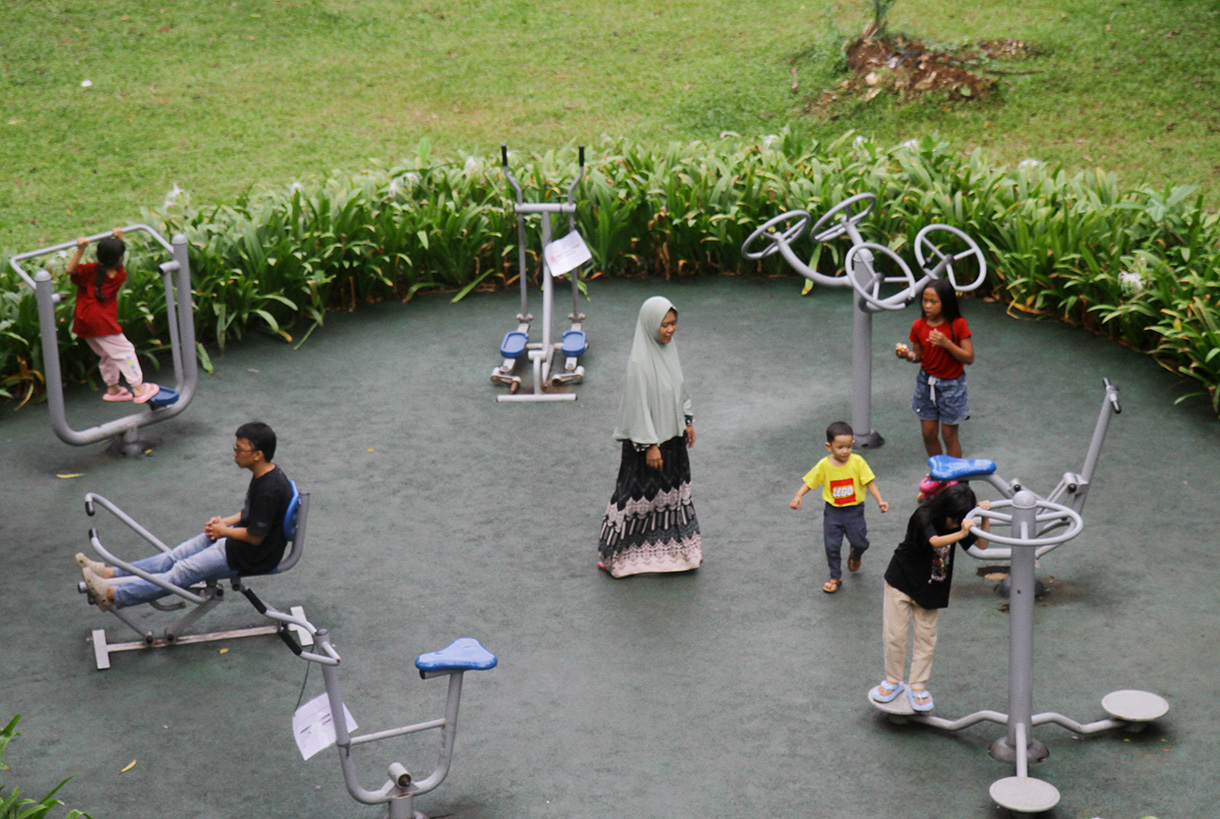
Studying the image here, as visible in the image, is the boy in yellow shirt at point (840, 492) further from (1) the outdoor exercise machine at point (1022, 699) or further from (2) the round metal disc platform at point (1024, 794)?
(2) the round metal disc platform at point (1024, 794)

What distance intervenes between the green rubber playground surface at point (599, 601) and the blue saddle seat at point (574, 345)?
20 centimetres

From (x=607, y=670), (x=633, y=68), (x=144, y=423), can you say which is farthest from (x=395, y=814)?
(x=633, y=68)

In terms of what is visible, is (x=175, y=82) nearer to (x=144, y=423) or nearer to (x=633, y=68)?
(x=633, y=68)

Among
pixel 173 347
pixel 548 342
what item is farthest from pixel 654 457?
pixel 173 347

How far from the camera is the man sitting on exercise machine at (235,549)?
627cm

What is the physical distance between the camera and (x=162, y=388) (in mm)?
9109

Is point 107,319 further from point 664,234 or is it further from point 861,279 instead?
point 861,279

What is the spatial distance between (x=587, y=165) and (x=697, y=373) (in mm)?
2587

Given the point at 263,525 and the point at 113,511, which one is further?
the point at 113,511

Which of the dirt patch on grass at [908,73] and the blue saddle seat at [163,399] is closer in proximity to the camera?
the blue saddle seat at [163,399]

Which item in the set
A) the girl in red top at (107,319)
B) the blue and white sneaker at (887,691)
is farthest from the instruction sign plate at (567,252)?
the blue and white sneaker at (887,691)

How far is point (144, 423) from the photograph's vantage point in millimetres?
8734

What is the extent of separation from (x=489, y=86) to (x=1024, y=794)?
513 inches

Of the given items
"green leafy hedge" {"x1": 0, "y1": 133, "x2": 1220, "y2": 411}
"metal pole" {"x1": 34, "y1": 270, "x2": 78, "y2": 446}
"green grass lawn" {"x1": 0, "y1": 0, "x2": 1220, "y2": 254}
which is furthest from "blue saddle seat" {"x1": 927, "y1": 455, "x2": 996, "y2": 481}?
"green grass lawn" {"x1": 0, "y1": 0, "x2": 1220, "y2": 254}
